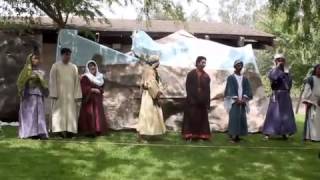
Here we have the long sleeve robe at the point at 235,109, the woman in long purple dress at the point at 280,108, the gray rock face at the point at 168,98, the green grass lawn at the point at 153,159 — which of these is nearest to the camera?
the green grass lawn at the point at 153,159

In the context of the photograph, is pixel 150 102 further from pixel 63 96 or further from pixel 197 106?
pixel 63 96

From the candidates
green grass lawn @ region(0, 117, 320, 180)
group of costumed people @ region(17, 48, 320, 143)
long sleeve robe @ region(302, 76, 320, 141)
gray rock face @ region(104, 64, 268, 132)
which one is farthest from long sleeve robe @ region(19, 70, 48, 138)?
long sleeve robe @ region(302, 76, 320, 141)

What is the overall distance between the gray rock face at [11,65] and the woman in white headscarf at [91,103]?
227cm

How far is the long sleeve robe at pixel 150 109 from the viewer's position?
33.3 ft

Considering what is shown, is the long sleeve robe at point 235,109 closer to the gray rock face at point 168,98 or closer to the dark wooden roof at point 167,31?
the gray rock face at point 168,98

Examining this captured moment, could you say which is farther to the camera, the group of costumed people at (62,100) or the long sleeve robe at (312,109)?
the long sleeve robe at (312,109)

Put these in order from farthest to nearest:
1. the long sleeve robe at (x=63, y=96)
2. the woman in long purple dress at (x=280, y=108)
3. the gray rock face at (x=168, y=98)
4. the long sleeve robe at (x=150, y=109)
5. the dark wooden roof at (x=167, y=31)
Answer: the dark wooden roof at (x=167, y=31)
the gray rock face at (x=168, y=98)
the woman in long purple dress at (x=280, y=108)
the long sleeve robe at (x=63, y=96)
the long sleeve robe at (x=150, y=109)

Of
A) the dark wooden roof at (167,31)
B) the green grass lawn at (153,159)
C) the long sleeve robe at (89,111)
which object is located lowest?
the green grass lawn at (153,159)

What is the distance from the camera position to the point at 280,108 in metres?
11.3

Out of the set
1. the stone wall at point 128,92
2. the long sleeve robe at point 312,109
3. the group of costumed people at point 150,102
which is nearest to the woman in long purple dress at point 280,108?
the group of costumed people at point 150,102

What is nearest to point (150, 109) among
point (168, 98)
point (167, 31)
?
point (168, 98)

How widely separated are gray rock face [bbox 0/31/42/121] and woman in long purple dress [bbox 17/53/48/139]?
8.10 ft

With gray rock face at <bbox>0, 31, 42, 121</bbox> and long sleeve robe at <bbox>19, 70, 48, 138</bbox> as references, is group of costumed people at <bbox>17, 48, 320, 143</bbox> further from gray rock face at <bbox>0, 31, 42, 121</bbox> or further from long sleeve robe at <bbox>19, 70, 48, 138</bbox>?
gray rock face at <bbox>0, 31, 42, 121</bbox>

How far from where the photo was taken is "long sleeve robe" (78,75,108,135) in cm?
1088
